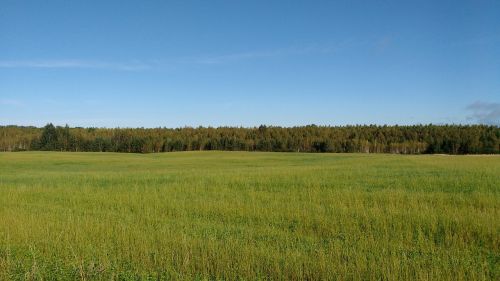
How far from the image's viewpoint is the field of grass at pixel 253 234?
8.84m

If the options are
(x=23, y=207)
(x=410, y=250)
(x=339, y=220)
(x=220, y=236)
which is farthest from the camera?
(x=23, y=207)

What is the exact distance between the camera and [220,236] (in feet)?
38.5

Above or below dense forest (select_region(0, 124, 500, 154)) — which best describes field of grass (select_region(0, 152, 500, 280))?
below

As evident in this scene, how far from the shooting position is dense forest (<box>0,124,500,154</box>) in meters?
99.3

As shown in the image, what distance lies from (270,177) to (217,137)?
84.2 meters

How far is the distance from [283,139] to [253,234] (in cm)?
9463

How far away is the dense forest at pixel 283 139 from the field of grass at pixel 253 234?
269ft

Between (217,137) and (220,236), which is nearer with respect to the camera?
(220,236)

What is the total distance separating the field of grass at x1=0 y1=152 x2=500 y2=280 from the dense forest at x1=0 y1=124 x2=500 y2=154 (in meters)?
81.9

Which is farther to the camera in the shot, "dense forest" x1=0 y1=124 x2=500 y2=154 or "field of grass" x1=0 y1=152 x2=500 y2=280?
"dense forest" x1=0 y1=124 x2=500 y2=154

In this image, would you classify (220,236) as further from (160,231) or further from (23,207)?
(23,207)

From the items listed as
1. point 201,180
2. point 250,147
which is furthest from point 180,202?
point 250,147

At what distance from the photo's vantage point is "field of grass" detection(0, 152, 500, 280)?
8844 millimetres

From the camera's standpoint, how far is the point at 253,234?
11891 mm
